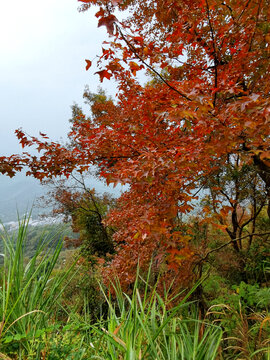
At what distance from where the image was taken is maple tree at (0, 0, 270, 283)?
67.3 inches

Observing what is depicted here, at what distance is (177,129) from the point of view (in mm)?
3566

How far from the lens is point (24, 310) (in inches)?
62.1

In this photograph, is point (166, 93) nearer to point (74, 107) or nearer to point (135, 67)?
point (135, 67)

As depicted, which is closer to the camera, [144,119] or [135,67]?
[135,67]

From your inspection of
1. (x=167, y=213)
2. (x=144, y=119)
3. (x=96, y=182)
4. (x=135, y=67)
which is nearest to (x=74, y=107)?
(x=96, y=182)

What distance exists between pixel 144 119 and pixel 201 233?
315 centimetres

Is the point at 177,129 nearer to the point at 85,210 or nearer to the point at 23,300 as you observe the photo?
the point at 23,300

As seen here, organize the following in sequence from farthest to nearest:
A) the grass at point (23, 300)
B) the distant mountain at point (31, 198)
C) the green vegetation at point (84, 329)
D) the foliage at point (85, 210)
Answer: the foliage at point (85, 210) < the distant mountain at point (31, 198) < the grass at point (23, 300) < the green vegetation at point (84, 329)

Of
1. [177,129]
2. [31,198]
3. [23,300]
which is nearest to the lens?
[23,300]

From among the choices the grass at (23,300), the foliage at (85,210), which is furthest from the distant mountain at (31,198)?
the foliage at (85,210)

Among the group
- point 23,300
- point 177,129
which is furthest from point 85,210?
point 23,300

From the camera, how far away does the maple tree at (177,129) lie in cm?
171

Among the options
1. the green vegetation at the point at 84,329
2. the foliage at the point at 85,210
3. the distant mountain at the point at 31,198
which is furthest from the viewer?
the foliage at the point at 85,210

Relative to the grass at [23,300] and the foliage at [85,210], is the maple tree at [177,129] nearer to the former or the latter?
the grass at [23,300]
